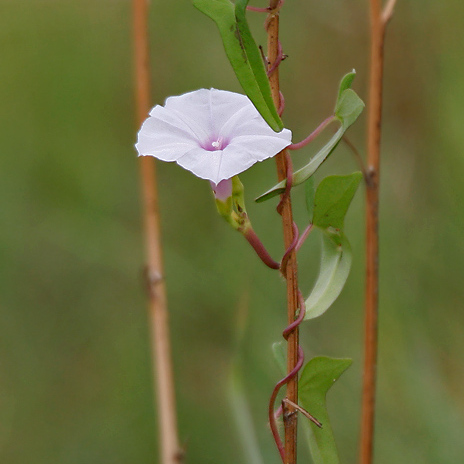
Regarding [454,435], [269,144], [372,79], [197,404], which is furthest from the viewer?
[197,404]

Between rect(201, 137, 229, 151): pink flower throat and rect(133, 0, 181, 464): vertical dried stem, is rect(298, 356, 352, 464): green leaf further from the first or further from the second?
rect(133, 0, 181, 464): vertical dried stem

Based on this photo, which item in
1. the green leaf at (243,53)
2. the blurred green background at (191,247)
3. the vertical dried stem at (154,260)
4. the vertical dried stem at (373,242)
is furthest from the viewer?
the blurred green background at (191,247)

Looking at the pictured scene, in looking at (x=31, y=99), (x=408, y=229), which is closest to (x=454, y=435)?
(x=408, y=229)

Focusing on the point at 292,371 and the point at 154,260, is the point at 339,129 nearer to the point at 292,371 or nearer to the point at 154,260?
the point at 292,371

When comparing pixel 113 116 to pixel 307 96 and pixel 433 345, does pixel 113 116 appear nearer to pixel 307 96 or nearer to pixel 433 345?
pixel 307 96

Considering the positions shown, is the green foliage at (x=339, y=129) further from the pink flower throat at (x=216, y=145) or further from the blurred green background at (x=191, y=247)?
the blurred green background at (x=191, y=247)

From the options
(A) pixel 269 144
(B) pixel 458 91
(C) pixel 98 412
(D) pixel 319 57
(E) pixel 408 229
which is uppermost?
(D) pixel 319 57

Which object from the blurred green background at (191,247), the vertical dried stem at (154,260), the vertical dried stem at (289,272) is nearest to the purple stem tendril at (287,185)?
the vertical dried stem at (289,272)
